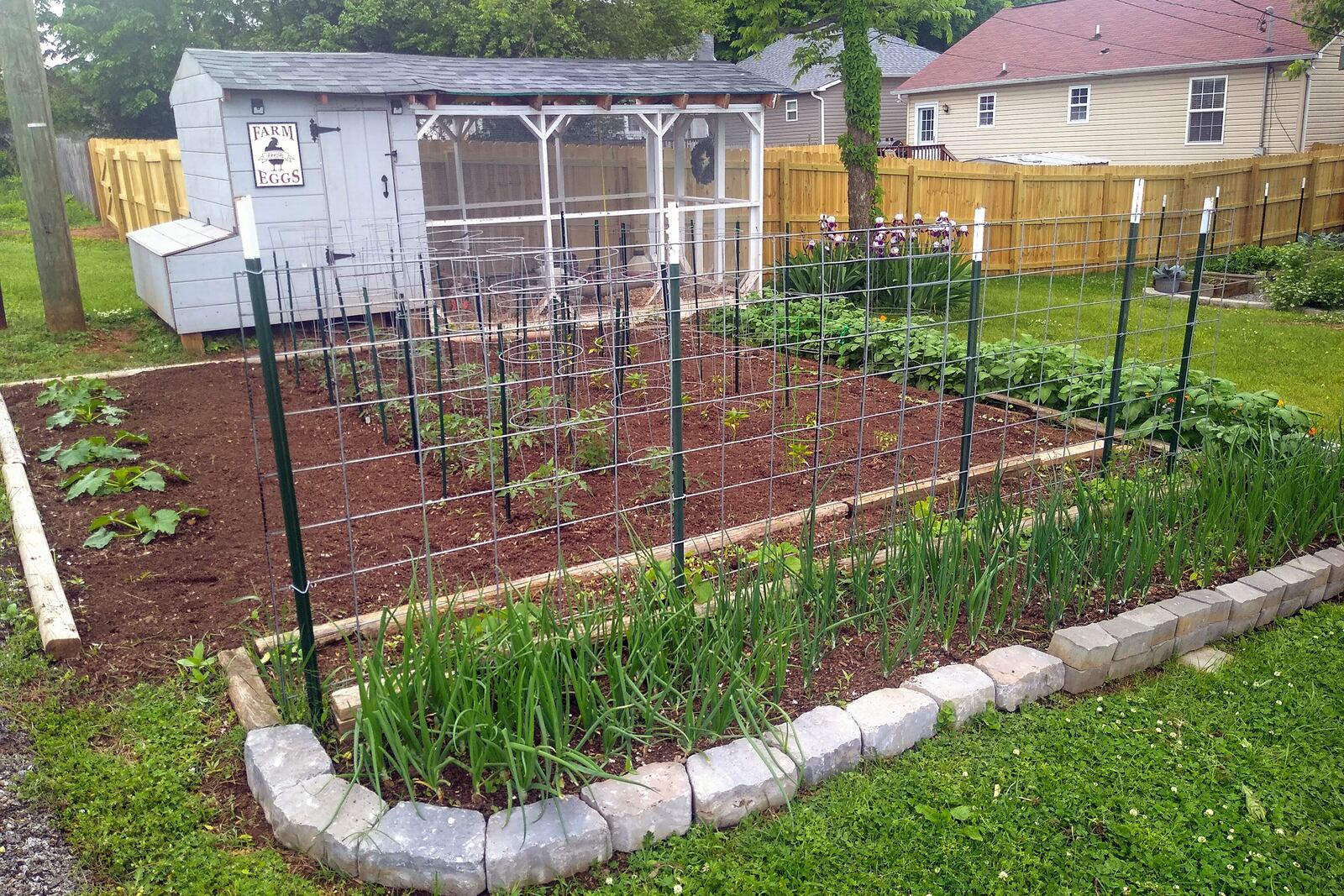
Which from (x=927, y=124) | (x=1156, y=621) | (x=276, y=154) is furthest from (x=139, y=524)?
(x=927, y=124)

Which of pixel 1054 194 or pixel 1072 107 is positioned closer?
pixel 1054 194

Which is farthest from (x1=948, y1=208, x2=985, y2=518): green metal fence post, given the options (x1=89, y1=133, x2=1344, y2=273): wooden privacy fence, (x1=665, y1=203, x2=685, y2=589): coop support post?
(x1=89, y1=133, x2=1344, y2=273): wooden privacy fence

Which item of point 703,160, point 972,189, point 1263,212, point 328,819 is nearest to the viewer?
point 328,819

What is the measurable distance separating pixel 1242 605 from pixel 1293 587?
30 cm

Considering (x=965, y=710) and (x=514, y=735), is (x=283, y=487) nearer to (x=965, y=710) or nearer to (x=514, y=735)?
(x=514, y=735)

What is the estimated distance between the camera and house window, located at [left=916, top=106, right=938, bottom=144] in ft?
79.5

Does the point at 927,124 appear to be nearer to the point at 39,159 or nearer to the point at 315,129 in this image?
the point at 315,129

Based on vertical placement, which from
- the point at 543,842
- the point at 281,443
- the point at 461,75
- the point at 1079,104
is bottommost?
the point at 543,842

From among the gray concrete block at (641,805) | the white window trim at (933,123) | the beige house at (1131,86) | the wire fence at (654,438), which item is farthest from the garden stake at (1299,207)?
the gray concrete block at (641,805)

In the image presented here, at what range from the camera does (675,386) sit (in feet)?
11.4

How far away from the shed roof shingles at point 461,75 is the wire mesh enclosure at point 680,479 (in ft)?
5.66

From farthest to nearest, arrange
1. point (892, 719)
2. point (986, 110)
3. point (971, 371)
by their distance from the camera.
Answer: point (986, 110), point (971, 371), point (892, 719)

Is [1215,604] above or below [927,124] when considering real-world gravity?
below

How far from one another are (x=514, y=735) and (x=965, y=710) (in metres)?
1.42
